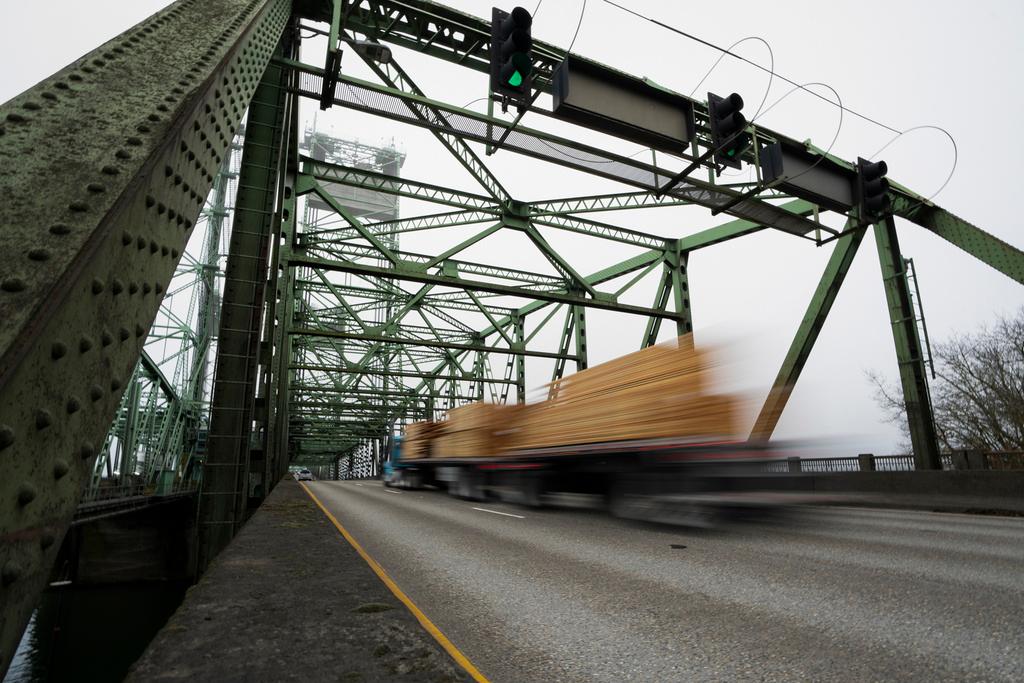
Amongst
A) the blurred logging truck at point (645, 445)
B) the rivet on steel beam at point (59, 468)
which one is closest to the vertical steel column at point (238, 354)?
the blurred logging truck at point (645, 445)

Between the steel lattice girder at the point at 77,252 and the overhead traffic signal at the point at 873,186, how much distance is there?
559 inches

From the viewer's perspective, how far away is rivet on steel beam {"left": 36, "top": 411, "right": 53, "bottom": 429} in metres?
1.27

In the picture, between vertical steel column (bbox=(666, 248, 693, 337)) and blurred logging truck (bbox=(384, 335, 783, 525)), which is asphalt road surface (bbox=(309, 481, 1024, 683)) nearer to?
blurred logging truck (bbox=(384, 335, 783, 525))

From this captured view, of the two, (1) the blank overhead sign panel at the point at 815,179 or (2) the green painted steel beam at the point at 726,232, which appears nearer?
(1) the blank overhead sign panel at the point at 815,179

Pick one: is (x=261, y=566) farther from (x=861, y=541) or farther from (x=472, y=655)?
(x=861, y=541)

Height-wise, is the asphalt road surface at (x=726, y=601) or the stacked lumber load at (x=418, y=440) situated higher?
the stacked lumber load at (x=418, y=440)

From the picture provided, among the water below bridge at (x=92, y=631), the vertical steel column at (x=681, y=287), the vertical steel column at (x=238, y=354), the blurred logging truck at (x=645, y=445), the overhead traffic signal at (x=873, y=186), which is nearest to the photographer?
the blurred logging truck at (x=645, y=445)

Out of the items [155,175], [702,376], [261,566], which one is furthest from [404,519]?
[155,175]

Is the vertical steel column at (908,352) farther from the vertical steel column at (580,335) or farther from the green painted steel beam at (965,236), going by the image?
the vertical steel column at (580,335)

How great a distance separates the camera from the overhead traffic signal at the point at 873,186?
12680mm

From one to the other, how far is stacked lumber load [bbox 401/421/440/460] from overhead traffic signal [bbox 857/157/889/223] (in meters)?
16.6

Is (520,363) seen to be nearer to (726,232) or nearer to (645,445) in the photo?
(726,232)

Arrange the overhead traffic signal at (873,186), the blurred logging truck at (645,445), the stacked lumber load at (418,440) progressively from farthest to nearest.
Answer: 1. the stacked lumber load at (418,440)
2. the overhead traffic signal at (873,186)
3. the blurred logging truck at (645,445)

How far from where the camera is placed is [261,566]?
13.5 ft
